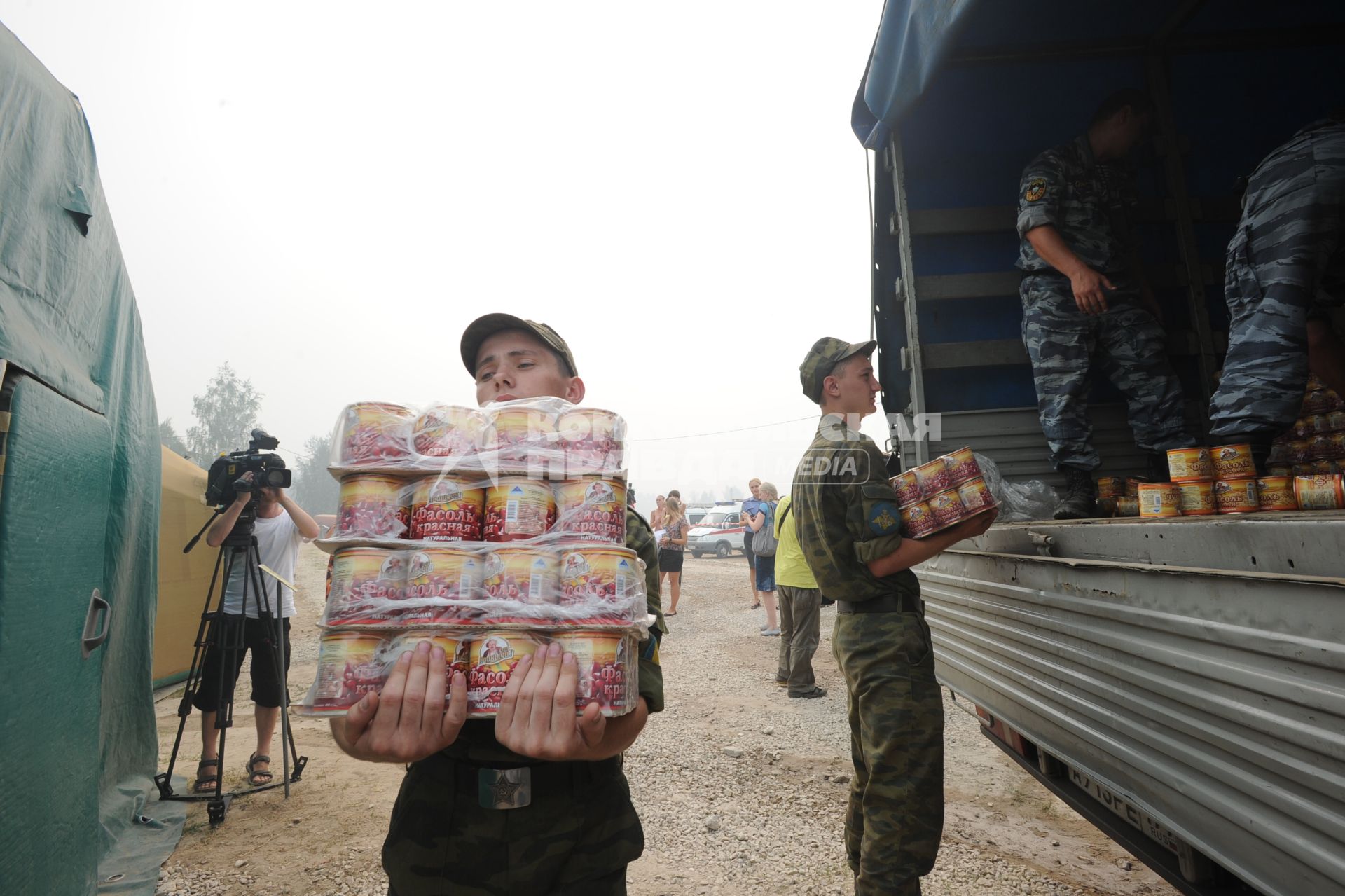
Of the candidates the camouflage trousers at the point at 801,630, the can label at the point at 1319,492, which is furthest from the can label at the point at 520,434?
the camouflage trousers at the point at 801,630

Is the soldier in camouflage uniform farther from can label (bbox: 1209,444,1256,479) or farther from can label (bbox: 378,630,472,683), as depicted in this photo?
can label (bbox: 378,630,472,683)

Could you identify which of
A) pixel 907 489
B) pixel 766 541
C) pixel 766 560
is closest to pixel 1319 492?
pixel 907 489

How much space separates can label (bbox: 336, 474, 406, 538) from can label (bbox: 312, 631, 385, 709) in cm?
18

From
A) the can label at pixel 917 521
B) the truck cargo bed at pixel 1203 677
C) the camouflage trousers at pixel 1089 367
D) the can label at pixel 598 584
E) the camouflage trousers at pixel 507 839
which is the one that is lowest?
the camouflage trousers at pixel 507 839

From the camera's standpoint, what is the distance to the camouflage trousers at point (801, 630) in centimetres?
549

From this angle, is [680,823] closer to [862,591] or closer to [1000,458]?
[862,591]

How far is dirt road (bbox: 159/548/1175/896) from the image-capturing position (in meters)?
2.71

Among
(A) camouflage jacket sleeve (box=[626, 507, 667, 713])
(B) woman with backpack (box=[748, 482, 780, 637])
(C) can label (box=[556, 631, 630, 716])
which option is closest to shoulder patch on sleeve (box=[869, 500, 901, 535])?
(A) camouflage jacket sleeve (box=[626, 507, 667, 713])

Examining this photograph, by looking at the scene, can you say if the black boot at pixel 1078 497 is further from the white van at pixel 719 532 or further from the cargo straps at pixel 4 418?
the white van at pixel 719 532

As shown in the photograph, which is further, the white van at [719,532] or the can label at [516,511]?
the white van at [719,532]

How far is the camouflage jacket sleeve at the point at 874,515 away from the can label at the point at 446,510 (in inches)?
60.4

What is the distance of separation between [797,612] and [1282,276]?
421cm

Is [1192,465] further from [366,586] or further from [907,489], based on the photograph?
[366,586]

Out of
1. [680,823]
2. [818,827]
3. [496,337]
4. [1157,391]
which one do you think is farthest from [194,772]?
[1157,391]
